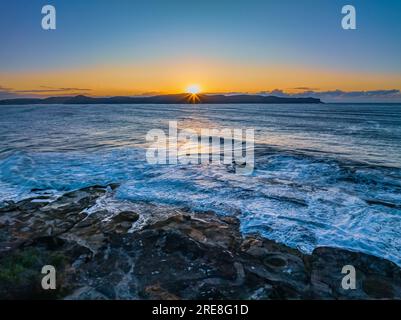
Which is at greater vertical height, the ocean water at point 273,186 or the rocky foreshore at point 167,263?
the ocean water at point 273,186

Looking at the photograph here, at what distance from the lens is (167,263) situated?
704cm

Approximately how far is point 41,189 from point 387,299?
1283cm

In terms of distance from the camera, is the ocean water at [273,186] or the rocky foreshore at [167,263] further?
the ocean water at [273,186]

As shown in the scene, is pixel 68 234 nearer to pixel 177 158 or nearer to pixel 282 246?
pixel 282 246

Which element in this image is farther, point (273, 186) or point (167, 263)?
point (273, 186)

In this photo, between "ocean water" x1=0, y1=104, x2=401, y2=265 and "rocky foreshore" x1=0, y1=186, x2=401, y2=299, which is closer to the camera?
"rocky foreshore" x1=0, y1=186, x2=401, y2=299

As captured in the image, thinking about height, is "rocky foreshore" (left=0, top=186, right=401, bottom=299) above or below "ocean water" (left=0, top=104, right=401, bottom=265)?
below

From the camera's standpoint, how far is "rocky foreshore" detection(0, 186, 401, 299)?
240 inches

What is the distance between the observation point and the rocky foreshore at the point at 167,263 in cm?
609

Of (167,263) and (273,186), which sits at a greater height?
(273,186)
